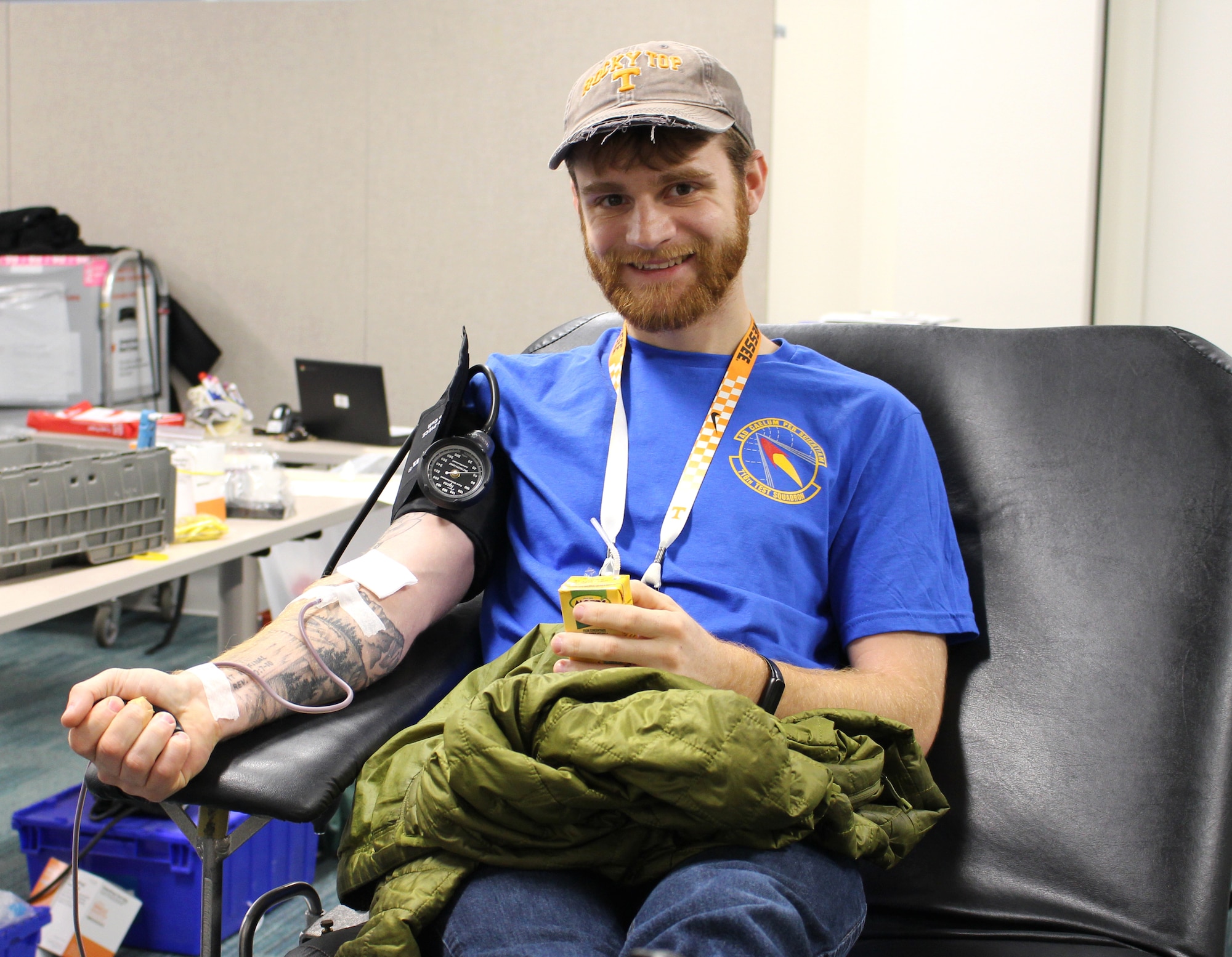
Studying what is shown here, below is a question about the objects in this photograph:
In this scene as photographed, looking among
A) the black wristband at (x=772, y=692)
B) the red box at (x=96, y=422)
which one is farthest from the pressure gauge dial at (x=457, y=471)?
the red box at (x=96, y=422)

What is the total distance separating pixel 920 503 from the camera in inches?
49.4

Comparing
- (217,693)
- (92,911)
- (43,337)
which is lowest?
(92,911)

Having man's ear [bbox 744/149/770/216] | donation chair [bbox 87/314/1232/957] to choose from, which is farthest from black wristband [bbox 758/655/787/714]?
man's ear [bbox 744/149/770/216]

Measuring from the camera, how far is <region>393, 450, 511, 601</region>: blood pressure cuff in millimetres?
1273

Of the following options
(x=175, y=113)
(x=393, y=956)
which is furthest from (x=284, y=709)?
(x=175, y=113)

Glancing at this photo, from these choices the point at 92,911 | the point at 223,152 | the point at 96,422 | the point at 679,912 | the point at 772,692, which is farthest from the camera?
the point at 223,152

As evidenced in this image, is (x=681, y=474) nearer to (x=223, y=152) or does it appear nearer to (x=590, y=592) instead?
(x=590, y=592)

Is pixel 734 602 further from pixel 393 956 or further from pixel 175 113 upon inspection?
pixel 175 113

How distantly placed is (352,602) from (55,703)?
7.66 ft

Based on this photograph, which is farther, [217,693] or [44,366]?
[44,366]

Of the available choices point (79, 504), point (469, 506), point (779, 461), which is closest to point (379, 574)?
point (469, 506)

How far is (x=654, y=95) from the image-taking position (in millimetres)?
1267

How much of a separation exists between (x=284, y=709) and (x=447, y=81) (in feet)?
12.2

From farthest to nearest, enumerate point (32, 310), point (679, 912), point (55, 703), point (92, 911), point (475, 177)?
point (475, 177), point (32, 310), point (55, 703), point (92, 911), point (679, 912)
